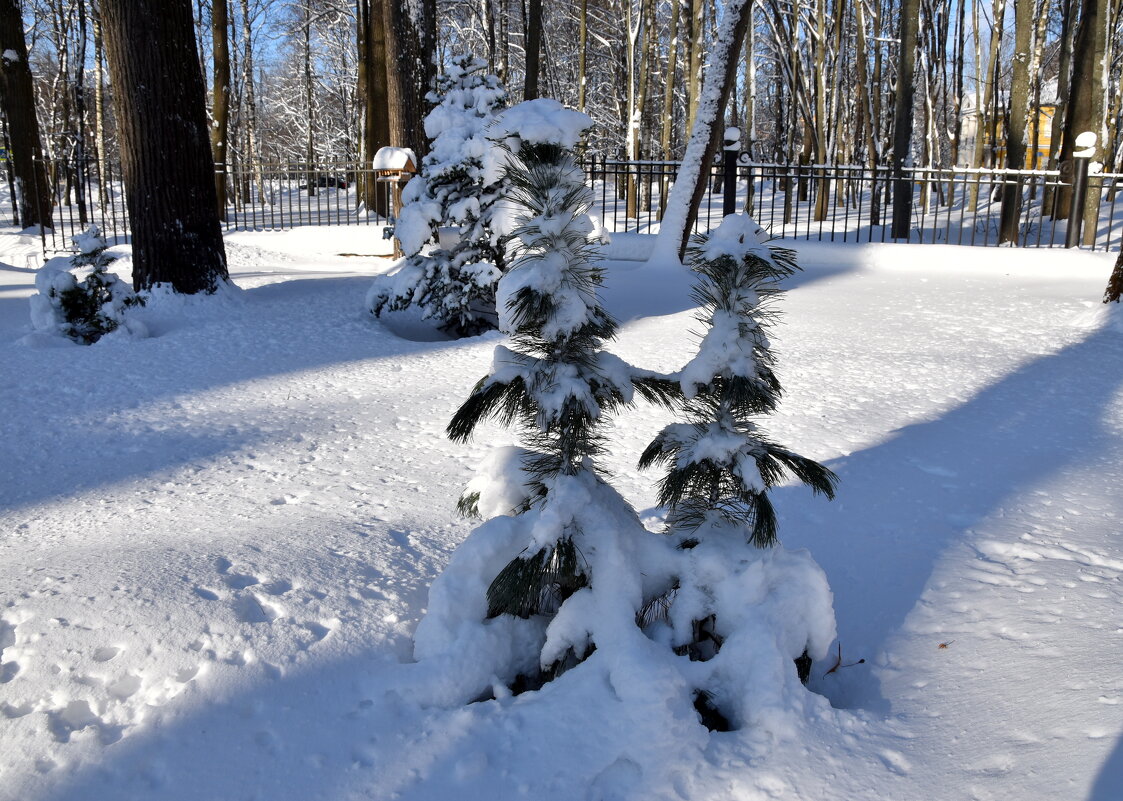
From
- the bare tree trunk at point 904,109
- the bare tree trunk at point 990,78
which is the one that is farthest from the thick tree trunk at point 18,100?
the bare tree trunk at point 990,78

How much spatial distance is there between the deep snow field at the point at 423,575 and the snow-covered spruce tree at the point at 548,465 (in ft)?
0.54

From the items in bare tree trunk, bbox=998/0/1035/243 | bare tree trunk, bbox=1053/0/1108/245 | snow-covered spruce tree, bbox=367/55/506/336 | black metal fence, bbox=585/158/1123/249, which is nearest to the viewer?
snow-covered spruce tree, bbox=367/55/506/336

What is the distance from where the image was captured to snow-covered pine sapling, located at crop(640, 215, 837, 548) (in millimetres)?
2436

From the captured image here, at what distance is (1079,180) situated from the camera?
11.0 meters

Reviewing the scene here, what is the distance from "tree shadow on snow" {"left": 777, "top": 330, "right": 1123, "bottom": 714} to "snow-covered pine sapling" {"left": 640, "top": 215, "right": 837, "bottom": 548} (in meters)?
0.71

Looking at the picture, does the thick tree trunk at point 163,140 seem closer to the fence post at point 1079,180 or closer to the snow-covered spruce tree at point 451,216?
the snow-covered spruce tree at point 451,216

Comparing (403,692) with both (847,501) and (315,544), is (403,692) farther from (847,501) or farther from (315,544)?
(847,501)

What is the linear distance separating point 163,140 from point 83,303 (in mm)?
1566

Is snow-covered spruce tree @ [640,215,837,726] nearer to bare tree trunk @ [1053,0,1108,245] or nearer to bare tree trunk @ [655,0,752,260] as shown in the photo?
bare tree trunk @ [655,0,752,260]

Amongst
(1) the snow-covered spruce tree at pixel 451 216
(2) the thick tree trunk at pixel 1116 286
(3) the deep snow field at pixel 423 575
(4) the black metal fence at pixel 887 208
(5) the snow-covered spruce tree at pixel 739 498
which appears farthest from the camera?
(4) the black metal fence at pixel 887 208

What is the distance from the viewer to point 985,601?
2961 millimetres

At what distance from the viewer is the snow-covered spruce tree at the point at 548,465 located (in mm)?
2385

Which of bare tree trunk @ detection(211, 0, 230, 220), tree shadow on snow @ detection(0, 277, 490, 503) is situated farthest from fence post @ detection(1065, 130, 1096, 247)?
bare tree trunk @ detection(211, 0, 230, 220)

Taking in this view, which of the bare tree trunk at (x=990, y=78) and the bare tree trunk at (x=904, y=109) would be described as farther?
the bare tree trunk at (x=990, y=78)
